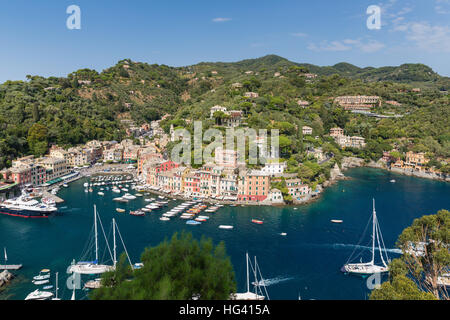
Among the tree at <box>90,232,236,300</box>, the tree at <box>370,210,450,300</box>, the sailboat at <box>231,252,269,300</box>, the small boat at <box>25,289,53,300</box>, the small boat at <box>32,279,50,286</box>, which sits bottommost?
the sailboat at <box>231,252,269,300</box>

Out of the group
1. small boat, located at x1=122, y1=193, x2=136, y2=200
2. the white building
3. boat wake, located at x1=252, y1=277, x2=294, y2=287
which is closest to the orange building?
the white building

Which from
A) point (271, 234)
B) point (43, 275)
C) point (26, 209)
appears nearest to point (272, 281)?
point (271, 234)

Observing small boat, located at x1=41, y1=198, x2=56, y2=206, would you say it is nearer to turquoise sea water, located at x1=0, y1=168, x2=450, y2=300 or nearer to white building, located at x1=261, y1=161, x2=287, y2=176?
turquoise sea water, located at x1=0, y1=168, x2=450, y2=300

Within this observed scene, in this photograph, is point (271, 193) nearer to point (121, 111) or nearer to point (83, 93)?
point (121, 111)

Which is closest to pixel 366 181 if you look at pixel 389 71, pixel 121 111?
pixel 121 111

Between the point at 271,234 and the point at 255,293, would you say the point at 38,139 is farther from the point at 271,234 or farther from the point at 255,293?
the point at 255,293
